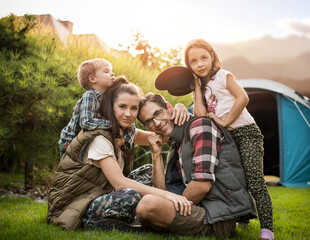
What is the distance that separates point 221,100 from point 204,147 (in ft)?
2.49

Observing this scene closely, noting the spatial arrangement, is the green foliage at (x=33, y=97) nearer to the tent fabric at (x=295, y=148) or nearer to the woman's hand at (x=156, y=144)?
the woman's hand at (x=156, y=144)

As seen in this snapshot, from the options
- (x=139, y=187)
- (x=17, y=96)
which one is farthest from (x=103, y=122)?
(x=17, y=96)

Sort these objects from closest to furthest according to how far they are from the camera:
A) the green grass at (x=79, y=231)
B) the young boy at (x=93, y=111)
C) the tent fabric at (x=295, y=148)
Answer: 1. the green grass at (x=79, y=231)
2. the young boy at (x=93, y=111)
3. the tent fabric at (x=295, y=148)

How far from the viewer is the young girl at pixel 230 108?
7.90 ft

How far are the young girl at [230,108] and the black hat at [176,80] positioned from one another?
0.25 feet

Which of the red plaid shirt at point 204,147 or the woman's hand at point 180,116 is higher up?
the woman's hand at point 180,116

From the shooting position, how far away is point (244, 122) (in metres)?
2.66

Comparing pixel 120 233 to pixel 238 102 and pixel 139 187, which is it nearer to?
pixel 139 187

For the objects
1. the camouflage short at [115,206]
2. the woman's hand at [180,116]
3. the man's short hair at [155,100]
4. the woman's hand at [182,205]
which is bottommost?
the camouflage short at [115,206]

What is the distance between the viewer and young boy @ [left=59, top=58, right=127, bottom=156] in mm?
2629

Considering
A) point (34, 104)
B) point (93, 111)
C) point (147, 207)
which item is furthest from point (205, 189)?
point (34, 104)

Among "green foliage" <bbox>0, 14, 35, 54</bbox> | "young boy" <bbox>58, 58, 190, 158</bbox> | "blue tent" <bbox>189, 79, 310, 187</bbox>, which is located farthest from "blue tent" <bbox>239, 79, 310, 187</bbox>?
"green foliage" <bbox>0, 14, 35, 54</bbox>

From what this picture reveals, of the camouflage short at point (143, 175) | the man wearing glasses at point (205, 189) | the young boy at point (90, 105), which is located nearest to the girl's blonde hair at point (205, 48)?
the man wearing glasses at point (205, 189)

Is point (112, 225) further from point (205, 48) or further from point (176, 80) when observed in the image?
point (205, 48)
